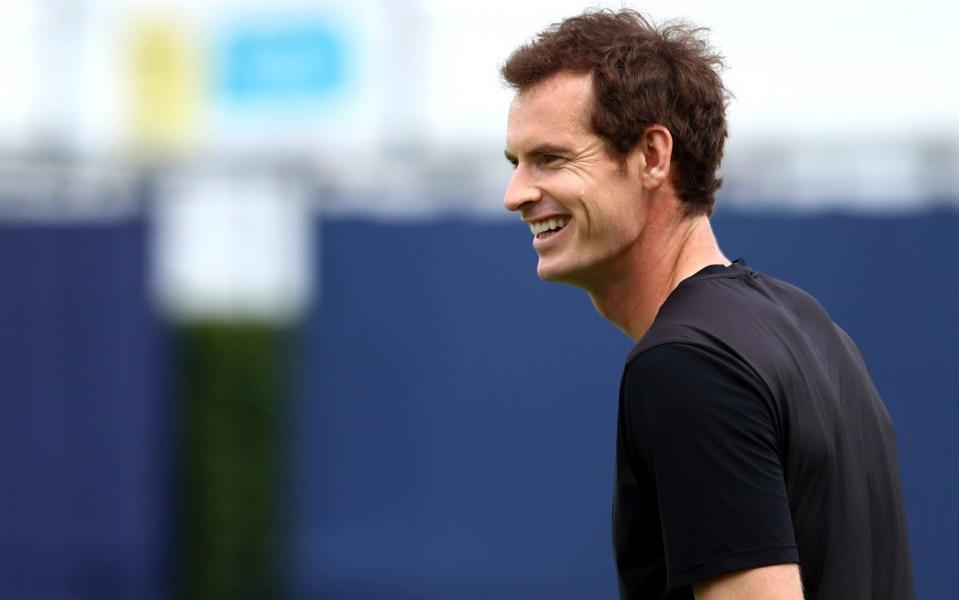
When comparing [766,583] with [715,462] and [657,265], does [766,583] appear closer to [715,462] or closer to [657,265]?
[715,462]

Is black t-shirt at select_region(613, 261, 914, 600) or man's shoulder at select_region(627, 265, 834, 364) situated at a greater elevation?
man's shoulder at select_region(627, 265, 834, 364)

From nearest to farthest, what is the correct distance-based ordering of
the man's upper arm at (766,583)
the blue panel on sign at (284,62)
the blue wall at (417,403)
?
the man's upper arm at (766,583), the blue wall at (417,403), the blue panel on sign at (284,62)

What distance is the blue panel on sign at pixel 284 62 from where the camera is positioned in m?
9.72

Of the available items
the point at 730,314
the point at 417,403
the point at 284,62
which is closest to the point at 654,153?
the point at 730,314

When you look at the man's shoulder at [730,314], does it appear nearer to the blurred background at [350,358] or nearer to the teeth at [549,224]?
the teeth at [549,224]

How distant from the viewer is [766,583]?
6.18 feet

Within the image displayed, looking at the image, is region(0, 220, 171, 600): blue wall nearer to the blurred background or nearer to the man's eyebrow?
the blurred background

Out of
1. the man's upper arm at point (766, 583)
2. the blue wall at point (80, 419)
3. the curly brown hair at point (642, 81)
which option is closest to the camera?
the man's upper arm at point (766, 583)

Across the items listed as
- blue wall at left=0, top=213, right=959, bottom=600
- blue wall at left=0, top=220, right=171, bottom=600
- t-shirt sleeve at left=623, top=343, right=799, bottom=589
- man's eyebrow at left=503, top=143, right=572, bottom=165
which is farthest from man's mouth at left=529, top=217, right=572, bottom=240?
blue wall at left=0, top=220, right=171, bottom=600

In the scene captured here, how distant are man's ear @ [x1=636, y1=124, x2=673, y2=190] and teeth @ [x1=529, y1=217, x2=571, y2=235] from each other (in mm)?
157

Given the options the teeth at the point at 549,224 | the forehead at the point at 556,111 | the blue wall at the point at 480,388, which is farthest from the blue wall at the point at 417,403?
the forehead at the point at 556,111

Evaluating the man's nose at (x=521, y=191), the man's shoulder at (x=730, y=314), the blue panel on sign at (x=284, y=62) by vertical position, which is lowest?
the man's shoulder at (x=730, y=314)

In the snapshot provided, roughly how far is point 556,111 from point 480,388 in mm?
4665

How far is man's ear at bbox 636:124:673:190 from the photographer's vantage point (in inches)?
91.7
